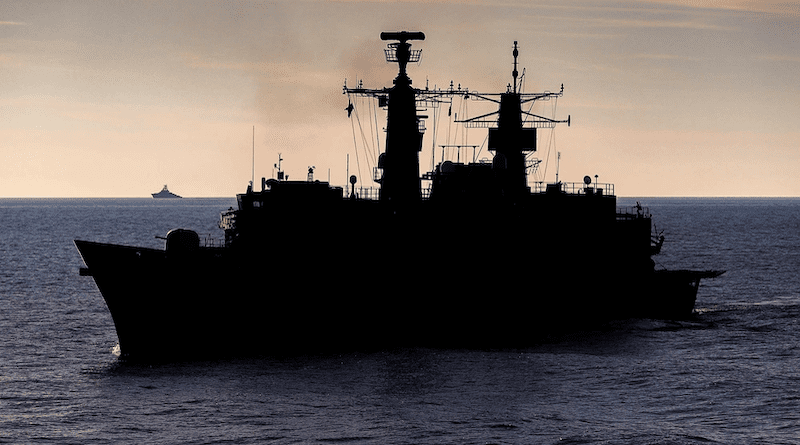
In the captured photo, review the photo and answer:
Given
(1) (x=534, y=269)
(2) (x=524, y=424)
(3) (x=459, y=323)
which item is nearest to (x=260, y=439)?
(2) (x=524, y=424)

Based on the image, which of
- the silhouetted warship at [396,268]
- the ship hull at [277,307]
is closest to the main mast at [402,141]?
the silhouetted warship at [396,268]

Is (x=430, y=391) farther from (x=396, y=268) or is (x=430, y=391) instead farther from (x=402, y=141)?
(x=402, y=141)

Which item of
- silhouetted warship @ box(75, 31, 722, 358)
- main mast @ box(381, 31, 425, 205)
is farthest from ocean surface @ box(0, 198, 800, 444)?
main mast @ box(381, 31, 425, 205)

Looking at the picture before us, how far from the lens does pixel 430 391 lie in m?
37.5

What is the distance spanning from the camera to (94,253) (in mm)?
44969

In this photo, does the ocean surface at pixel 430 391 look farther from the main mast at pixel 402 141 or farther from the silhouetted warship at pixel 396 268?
the main mast at pixel 402 141

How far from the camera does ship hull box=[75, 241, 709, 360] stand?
4531cm

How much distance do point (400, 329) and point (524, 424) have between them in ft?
53.2

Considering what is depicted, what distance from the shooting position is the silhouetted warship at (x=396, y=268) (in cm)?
4547

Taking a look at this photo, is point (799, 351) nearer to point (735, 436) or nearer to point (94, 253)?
point (735, 436)

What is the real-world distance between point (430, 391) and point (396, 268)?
12.6 metres

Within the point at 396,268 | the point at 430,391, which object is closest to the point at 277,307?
the point at 396,268

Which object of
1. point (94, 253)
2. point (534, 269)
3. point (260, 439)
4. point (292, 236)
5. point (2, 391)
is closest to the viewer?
point (260, 439)

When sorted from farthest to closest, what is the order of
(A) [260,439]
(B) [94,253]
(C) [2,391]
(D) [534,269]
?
(D) [534,269] < (B) [94,253] < (C) [2,391] < (A) [260,439]
